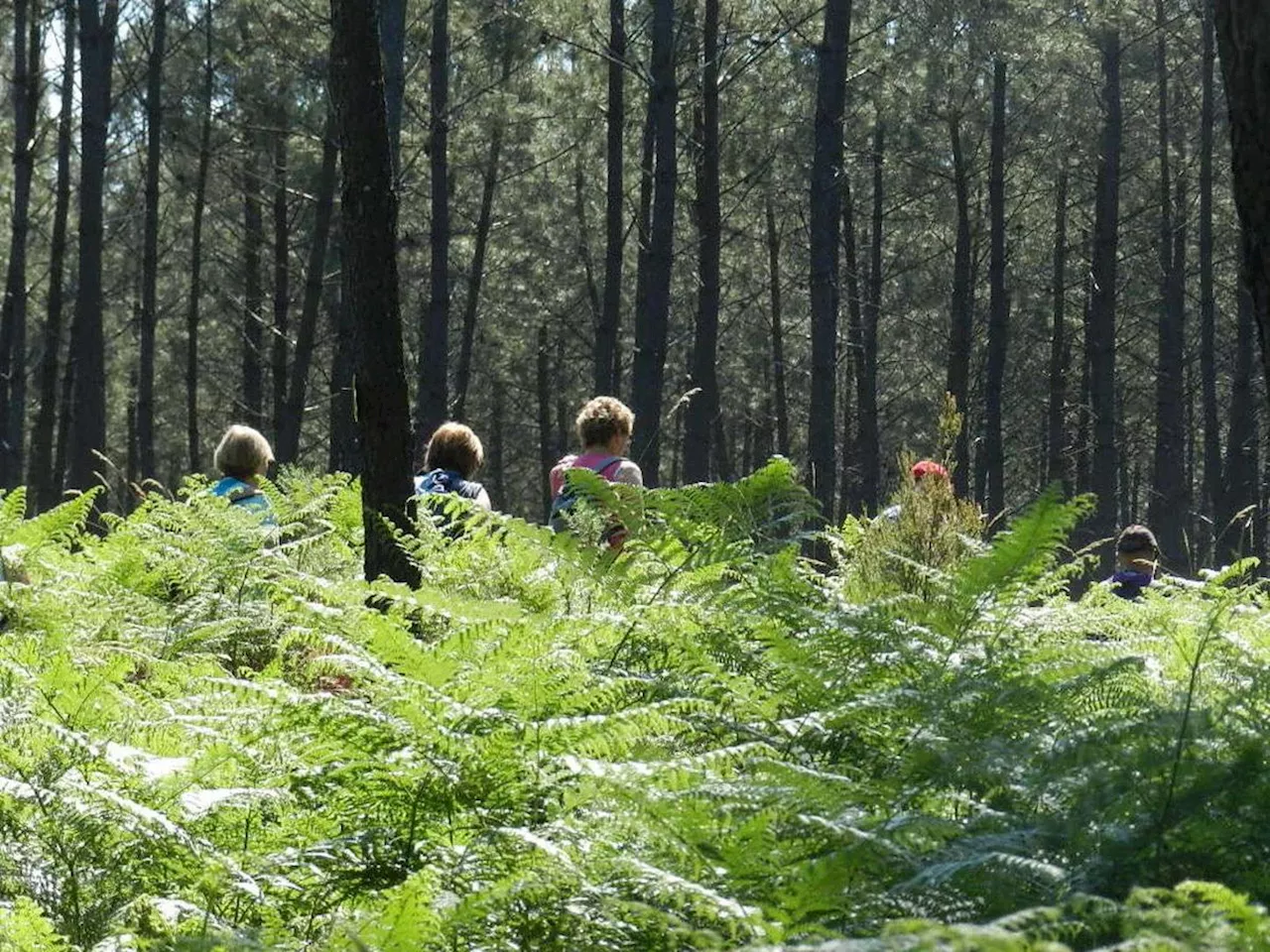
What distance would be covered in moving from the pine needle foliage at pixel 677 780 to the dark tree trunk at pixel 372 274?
1.89 m

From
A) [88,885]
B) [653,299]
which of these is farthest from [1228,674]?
[653,299]

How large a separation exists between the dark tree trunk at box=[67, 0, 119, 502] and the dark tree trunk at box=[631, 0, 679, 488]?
575 centimetres

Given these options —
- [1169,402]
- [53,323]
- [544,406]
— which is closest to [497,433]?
[544,406]

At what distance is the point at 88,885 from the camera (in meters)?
2.76

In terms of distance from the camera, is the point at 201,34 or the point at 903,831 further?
the point at 201,34

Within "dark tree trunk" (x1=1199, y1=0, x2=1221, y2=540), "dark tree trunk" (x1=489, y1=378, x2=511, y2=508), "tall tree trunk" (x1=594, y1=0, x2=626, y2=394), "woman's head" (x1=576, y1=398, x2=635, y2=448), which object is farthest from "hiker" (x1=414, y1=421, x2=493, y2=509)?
"dark tree trunk" (x1=489, y1=378, x2=511, y2=508)

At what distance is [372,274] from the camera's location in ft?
19.8

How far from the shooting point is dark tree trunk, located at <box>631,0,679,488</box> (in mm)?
16734

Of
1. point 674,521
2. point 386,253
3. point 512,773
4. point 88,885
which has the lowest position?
point 88,885

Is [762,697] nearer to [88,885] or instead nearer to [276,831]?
[276,831]

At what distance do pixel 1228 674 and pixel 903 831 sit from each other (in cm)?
150

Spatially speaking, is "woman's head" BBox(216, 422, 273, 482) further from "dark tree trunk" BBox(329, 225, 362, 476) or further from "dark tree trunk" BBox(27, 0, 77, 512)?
"dark tree trunk" BBox(27, 0, 77, 512)

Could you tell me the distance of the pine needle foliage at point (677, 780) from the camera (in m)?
2.12

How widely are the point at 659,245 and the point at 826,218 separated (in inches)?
71.5
